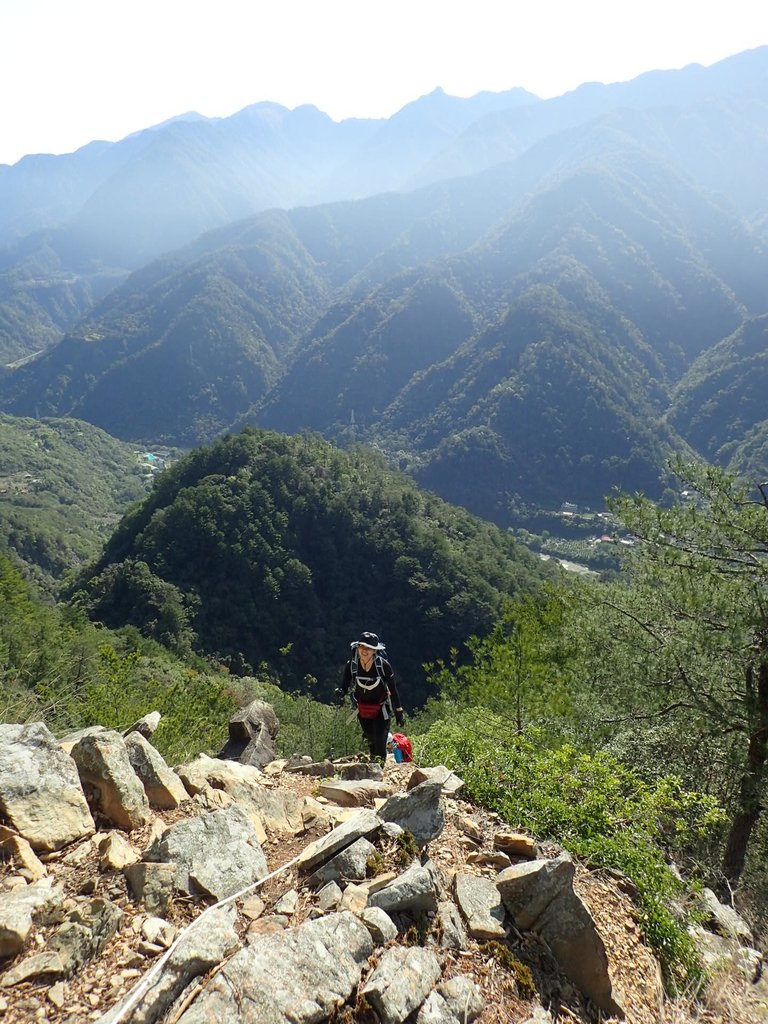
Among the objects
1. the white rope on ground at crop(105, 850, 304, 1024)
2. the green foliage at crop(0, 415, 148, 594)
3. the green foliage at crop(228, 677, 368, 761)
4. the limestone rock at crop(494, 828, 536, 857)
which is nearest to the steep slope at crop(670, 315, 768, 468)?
the green foliage at crop(228, 677, 368, 761)

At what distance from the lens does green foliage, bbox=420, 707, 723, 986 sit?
4.31m

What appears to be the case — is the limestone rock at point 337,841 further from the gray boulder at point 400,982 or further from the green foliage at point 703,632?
the green foliage at point 703,632

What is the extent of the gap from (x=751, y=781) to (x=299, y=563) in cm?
5798

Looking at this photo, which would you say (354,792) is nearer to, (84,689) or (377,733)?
(377,733)

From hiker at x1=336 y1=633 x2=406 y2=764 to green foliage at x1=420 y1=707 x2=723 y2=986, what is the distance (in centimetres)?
188

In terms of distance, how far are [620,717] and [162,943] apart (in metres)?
7.82

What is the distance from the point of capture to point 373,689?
320 inches

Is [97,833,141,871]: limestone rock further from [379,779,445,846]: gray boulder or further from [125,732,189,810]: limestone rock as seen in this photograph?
[379,779,445,846]: gray boulder

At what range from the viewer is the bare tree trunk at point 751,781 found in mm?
7574

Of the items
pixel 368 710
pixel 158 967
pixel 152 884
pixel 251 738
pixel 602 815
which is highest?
pixel 158 967

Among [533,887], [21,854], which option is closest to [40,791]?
[21,854]

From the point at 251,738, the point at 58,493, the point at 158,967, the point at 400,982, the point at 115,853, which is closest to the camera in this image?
the point at 158,967

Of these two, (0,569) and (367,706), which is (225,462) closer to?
(0,569)

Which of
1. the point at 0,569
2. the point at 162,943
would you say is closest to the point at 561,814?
the point at 162,943
